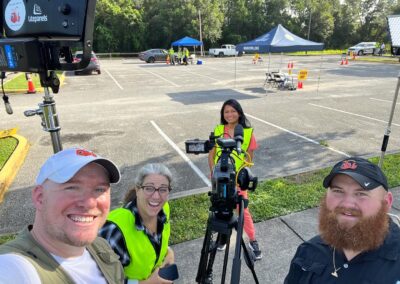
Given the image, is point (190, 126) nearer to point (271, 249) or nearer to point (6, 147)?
point (6, 147)

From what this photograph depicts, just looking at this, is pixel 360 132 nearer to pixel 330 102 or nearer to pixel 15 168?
pixel 330 102

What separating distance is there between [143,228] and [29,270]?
1.05 meters

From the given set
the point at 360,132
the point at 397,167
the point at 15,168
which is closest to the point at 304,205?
the point at 397,167

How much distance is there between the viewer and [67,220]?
143cm

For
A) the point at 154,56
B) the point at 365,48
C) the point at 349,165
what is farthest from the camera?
the point at 365,48

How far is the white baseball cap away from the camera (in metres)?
1.44

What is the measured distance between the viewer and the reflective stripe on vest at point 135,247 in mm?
2137

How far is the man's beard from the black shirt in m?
0.05

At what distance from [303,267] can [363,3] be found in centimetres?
7281

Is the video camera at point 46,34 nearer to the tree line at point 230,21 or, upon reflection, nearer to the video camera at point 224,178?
the video camera at point 224,178

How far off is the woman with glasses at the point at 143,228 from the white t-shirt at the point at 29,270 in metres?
0.53

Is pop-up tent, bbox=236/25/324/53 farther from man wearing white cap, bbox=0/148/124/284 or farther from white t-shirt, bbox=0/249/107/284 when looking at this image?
white t-shirt, bbox=0/249/107/284

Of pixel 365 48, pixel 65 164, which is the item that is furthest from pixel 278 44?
pixel 365 48

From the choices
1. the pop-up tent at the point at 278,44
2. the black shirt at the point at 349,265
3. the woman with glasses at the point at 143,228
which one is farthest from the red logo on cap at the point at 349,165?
the pop-up tent at the point at 278,44
